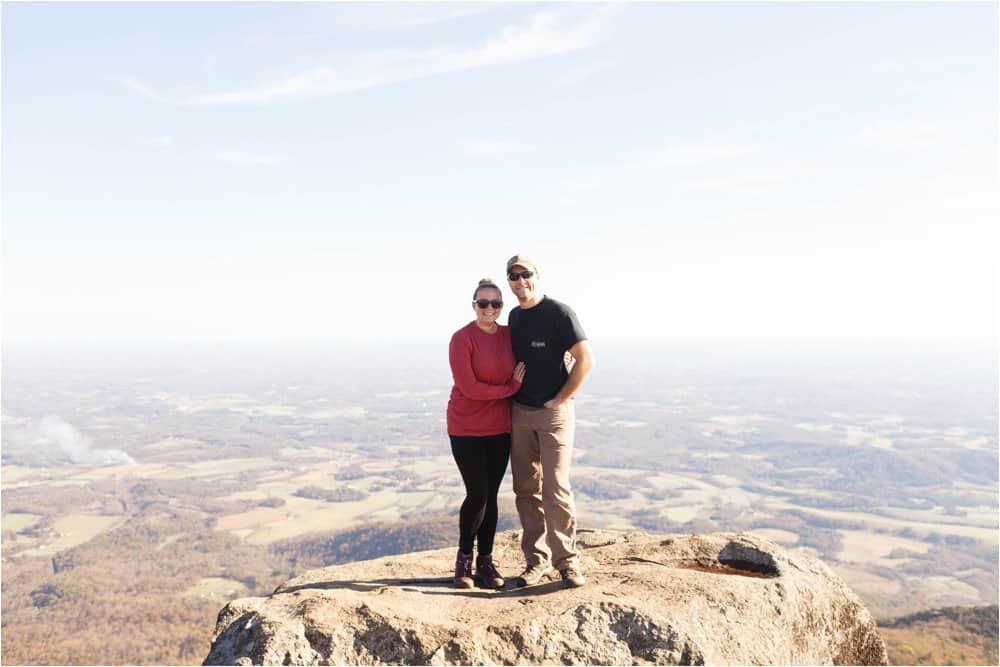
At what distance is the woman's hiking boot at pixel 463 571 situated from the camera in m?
8.30

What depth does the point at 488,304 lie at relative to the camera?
7.86 meters

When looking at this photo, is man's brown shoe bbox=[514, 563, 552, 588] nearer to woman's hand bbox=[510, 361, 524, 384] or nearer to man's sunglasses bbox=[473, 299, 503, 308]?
woman's hand bbox=[510, 361, 524, 384]

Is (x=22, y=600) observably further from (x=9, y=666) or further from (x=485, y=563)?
(x=485, y=563)

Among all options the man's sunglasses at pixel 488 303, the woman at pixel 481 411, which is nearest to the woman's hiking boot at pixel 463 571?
the woman at pixel 481 411

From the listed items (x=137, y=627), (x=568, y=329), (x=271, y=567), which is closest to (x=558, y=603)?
(x=568, y=329)

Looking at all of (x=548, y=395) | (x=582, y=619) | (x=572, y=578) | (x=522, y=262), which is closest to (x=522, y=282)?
(x=522, y=262)

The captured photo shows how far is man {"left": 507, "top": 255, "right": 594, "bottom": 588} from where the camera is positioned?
791 centimetres

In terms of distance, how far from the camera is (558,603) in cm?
687

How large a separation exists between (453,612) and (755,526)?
451ft

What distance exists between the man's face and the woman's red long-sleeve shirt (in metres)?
0.54

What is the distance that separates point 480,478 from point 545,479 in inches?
31.7

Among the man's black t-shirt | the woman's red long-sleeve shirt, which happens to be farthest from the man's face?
the woman's red long-sleeve shirt

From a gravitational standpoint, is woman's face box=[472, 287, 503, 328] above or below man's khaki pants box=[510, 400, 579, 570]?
above

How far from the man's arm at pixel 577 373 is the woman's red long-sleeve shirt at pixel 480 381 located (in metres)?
0.51
